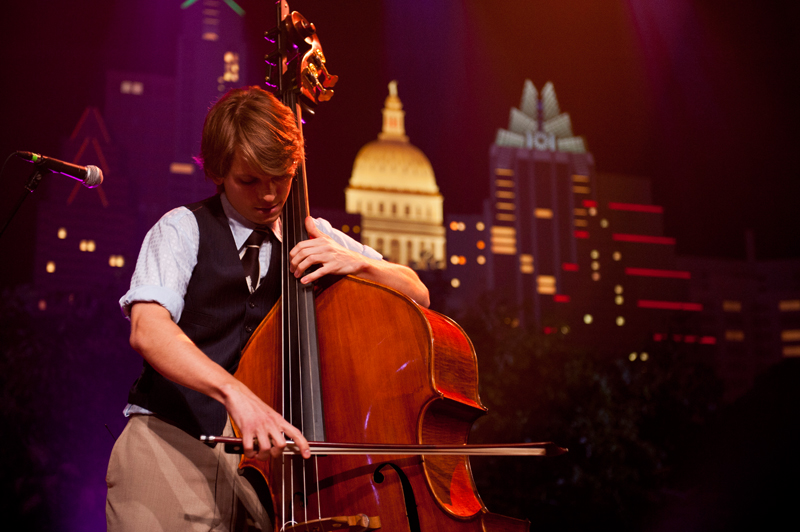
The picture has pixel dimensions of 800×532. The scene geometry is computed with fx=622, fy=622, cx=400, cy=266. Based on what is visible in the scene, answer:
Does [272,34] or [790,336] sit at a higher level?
[790,336]

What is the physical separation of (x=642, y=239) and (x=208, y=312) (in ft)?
107

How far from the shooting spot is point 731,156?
18172 mm

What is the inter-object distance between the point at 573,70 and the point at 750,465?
12691mm

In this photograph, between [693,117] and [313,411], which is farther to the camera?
[693,117]

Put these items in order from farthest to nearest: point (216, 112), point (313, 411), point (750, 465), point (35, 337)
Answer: point (35, 337)
point (750, 465)
point (216, 112)
point (313, 411)

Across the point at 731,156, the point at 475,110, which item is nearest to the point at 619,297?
the point at 731,156

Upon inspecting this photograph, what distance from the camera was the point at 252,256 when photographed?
1626 mm

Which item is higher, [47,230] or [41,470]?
[47,230]

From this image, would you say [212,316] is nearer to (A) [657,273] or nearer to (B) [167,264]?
(B) [167,264]

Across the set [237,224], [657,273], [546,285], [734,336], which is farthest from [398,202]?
[734,336]

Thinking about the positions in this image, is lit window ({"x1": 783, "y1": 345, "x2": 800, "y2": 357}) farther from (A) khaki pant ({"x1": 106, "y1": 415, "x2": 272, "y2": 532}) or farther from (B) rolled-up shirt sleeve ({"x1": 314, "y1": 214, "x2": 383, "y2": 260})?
(A) khaki pant ({"x1": 106, "y1": 415, "x2": 272, "y2": 532})

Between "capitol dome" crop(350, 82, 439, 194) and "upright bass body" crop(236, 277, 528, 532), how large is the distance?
15.5 m

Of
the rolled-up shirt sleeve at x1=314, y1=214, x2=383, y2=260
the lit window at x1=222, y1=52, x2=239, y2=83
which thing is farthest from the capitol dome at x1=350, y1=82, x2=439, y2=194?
the rolled-up shirt sleeve at x1=314, y1=214, x2=383, y2=260

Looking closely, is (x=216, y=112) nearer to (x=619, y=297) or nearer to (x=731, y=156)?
(x=731, y=156)
